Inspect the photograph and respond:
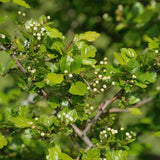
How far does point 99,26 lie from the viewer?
2.60 meters

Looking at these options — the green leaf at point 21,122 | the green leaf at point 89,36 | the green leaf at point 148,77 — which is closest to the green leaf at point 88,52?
the green leaf at point 89,36

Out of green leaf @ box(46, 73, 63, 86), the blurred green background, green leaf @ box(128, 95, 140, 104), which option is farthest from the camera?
the blurred green background

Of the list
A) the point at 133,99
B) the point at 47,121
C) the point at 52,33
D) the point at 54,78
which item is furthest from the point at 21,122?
the point at 133,99

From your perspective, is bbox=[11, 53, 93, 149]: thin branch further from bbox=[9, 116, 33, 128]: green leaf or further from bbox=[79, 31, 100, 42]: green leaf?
bbox=[79, 31, 100, 42]: green leaf

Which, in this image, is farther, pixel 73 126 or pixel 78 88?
pixel 73 126

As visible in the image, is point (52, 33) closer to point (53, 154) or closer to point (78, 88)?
point (78, 88)

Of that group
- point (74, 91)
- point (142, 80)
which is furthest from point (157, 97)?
point (74, 91)

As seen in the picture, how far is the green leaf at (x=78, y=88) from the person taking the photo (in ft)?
2.97

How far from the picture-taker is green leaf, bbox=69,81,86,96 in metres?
0.90

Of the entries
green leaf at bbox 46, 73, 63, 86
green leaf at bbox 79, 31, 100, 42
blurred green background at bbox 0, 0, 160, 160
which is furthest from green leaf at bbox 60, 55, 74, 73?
blurred green background at bbox 0, 0, 160, 160

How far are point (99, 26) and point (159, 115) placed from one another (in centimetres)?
111

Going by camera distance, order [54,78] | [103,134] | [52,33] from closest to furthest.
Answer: [54,78] → [52,33] → [103,134]

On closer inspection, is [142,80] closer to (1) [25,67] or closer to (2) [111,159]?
(2) [111,159]

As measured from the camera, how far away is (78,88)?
3.02ft
